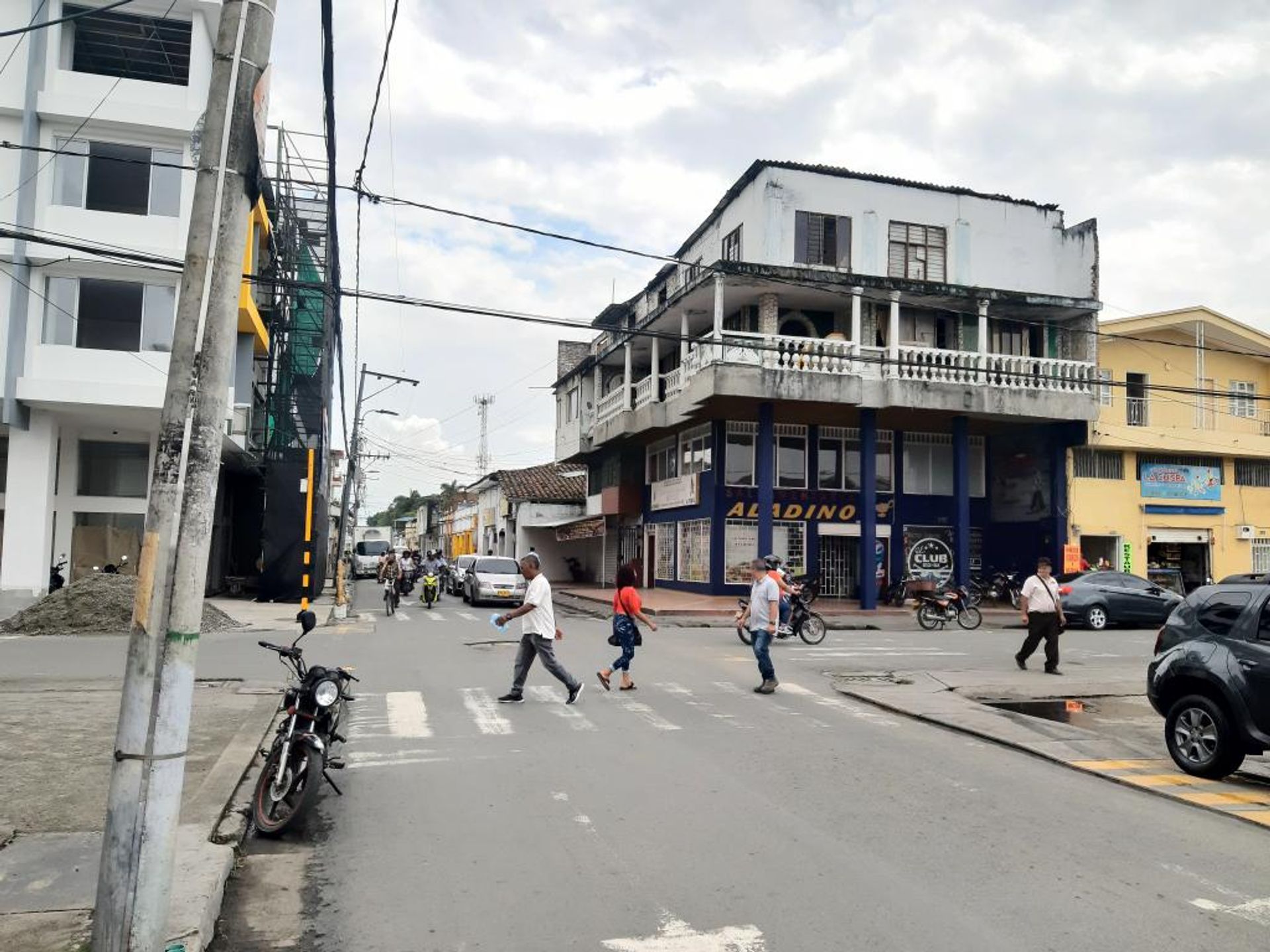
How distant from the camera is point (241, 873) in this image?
5484 millimetres

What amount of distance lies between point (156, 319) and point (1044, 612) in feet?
66.6

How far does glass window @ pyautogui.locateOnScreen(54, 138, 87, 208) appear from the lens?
2255 centimetres

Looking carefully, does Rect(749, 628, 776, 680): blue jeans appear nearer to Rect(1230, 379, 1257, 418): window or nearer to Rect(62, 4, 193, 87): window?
Rect(62, 4, 193, 87): window

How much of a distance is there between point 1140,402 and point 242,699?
94.5ft

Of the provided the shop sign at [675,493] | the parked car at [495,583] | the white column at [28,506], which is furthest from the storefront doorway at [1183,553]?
the white column at [28,506]

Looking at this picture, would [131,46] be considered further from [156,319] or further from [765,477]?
[765,477]

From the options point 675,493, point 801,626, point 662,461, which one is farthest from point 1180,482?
point 801,626

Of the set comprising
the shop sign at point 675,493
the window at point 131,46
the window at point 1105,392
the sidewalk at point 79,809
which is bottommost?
the sidewalk at point 79,809

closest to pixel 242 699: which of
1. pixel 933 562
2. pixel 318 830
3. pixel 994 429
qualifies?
pixel 318 830

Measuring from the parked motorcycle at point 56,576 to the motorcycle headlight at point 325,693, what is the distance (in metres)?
21.6

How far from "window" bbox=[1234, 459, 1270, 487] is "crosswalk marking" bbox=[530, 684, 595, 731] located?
93.6ft

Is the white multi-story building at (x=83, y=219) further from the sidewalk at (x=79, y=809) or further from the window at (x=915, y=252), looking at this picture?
the window at (x=915, y=252)

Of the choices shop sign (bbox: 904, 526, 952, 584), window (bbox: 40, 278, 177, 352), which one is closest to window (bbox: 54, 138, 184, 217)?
window (bbox: 40, 278, 177, 352)

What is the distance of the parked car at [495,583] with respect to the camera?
28.8 m
